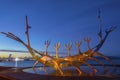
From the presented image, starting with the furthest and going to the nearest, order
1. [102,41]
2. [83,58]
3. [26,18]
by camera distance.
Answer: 1. [102,41]
2. [83,58]
3. [26,18]

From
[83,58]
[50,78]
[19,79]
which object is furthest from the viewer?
[83,58]

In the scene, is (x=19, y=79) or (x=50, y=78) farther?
(x=50, y=78)

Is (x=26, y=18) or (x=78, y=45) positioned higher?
(x=26, y=18)

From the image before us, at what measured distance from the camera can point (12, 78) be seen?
11.7 m

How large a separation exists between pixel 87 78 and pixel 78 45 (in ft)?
16.4

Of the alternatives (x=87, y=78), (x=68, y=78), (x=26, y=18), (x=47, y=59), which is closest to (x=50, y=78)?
(x=68, y=78)

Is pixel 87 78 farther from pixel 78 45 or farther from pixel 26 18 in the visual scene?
pixel 26 18

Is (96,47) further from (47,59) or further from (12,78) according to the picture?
(12,78)

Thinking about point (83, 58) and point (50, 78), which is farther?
point (83, 58)

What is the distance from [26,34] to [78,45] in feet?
12.3

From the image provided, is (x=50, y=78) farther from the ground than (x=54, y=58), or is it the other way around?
(x=54, y=58)

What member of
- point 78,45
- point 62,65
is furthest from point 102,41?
point 62,65

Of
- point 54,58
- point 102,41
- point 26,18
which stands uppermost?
point 26,18

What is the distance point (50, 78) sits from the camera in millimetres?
12281
